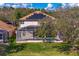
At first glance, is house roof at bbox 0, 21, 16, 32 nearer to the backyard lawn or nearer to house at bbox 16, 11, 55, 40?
house at bbox 16, 11, 55, 40

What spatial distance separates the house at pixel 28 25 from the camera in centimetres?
276

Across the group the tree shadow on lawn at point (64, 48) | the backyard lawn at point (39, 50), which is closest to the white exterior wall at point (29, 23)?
the backyard lawn at point (39, 50)

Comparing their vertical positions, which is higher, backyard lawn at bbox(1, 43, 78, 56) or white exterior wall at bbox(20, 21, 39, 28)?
white exterior wall at bbox(20, 21, 39, 28)

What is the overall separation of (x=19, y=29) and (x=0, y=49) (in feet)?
0.78

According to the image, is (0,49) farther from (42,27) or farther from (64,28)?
(64,28)

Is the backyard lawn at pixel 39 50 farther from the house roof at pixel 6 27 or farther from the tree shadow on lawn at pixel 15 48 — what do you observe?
the house roof at pixel 6 27

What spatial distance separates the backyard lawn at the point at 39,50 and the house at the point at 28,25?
78 mm

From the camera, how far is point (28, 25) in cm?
277

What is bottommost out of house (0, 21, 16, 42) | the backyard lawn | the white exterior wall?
the backyard lawn

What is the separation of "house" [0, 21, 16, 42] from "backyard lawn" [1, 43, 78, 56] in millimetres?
115

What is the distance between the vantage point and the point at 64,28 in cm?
276

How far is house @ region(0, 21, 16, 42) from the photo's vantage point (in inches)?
109

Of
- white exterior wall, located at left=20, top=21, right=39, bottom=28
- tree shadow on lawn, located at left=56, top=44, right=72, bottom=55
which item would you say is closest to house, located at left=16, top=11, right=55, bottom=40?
white exterior wall, located at left=20, top=21, right=39, bottom=28

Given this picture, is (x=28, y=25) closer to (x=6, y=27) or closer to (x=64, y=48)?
(x=6, y=27)
